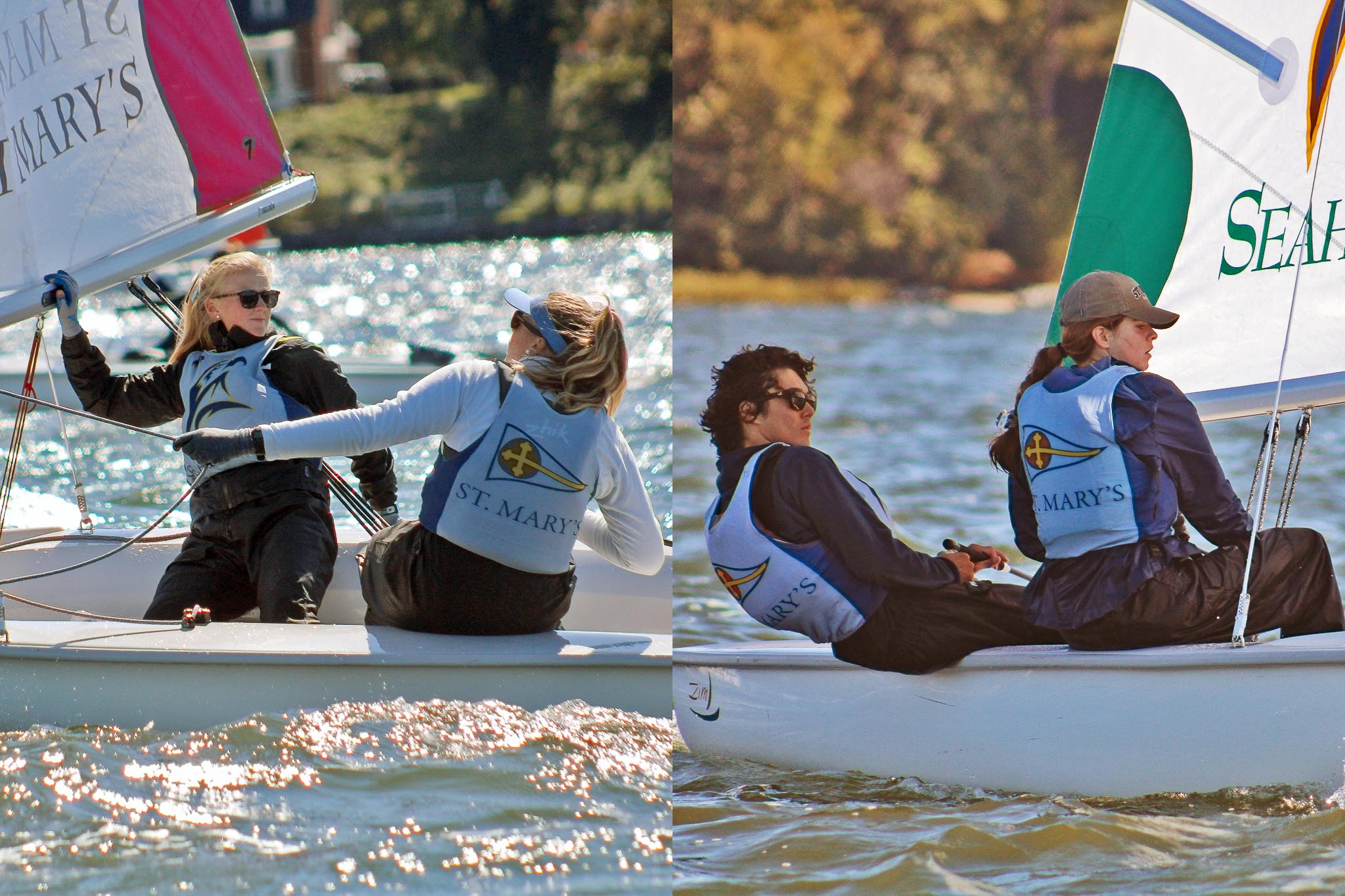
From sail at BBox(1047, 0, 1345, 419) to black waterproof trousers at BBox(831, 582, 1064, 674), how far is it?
0.73 meters

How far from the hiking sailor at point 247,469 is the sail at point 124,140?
15.9 inches

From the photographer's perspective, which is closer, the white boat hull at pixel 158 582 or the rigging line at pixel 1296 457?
the rigging line at pixel 1296 457

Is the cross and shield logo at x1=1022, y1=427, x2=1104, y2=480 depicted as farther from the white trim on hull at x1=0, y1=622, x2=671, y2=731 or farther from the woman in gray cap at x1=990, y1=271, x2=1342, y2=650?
the white trim on hull at x1=0, y1=622, x2=671, y2=731

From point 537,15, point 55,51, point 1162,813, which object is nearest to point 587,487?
point 1162,813

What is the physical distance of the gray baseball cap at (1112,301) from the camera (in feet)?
9.20

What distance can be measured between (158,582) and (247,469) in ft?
2.05

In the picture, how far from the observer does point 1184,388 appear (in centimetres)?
341

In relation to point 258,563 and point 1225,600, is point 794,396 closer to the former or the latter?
point 1225,600

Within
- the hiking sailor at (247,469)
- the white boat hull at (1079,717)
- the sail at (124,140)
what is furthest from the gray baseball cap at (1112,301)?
the sail at (124,140)

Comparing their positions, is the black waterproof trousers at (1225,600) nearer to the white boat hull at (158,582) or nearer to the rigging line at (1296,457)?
the rigging line at (1296,457)

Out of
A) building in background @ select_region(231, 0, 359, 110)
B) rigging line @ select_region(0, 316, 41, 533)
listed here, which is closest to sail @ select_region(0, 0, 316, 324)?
rigging line @ select_region(0, 316, 41, 533)

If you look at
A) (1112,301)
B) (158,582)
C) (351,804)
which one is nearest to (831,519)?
(1112,301)

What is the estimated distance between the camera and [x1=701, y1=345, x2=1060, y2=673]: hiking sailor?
290 centimetres

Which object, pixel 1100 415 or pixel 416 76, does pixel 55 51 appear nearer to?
pixel 1100 415
